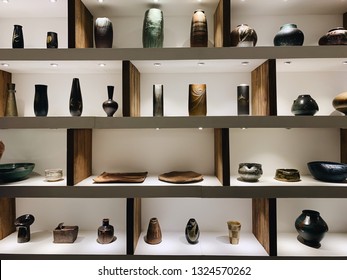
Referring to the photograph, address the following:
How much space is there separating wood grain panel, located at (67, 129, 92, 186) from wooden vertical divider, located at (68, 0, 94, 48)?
62cm

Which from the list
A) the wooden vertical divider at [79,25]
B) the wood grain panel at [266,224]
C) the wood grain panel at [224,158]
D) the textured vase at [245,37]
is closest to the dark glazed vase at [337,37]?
the textured vase at [245,37]

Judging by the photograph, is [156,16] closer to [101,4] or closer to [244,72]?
[101,4]

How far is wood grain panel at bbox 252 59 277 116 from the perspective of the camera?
5.26ft

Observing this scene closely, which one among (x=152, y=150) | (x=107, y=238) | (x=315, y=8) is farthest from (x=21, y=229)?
(x=315, y=8)

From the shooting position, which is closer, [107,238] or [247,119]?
[247,119]

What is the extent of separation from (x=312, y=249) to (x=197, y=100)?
1329mm

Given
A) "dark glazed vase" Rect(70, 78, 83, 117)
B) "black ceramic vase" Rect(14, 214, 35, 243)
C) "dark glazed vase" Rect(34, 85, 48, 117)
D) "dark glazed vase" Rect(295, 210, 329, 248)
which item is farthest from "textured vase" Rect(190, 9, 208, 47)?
"black ceramic vase" Rect(14, 214, 35, 243)

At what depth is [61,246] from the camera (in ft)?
5.76

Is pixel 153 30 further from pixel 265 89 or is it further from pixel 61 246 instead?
pixel 61 246

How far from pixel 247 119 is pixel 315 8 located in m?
1.15

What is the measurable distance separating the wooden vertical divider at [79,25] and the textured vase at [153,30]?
47 centimetres

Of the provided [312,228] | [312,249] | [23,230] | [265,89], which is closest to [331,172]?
[312,228]

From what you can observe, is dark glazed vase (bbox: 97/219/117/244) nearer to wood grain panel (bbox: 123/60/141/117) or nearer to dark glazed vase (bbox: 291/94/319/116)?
wood grain panel (bbox: 123/60/141/117)

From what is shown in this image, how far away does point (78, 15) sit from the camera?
1.70 meters
